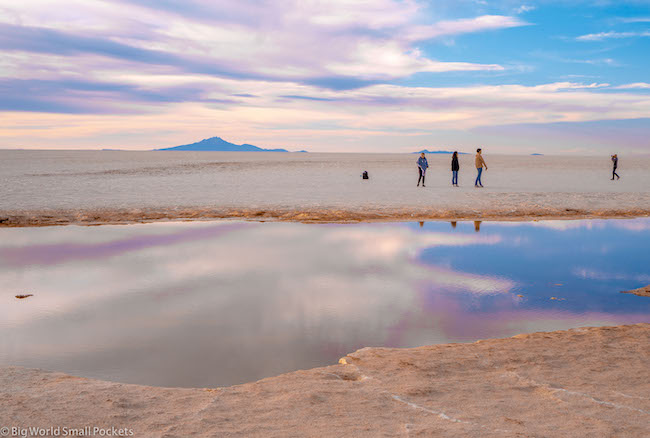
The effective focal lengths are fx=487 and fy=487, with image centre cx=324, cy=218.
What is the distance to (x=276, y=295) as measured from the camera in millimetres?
8891

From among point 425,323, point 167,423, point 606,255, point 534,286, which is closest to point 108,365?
point 167,423

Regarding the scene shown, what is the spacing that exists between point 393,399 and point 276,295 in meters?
4.35

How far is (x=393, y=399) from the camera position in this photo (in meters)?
4.86

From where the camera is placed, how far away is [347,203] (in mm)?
22750

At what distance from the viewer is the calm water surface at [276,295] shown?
21.2 ft

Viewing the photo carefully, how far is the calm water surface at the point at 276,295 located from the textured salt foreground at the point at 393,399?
698mm

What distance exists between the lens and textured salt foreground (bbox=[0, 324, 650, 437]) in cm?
424

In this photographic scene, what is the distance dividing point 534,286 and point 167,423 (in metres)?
7.56

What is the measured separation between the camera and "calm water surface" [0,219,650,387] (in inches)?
255

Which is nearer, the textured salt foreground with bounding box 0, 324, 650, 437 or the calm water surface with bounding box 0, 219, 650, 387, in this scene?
the textured salt foreground with bounding box 0, 324, 650, 437

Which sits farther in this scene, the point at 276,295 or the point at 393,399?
the point at 276,295

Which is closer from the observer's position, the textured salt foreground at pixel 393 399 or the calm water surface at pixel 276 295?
the textured salt foreground at pixel 393 399

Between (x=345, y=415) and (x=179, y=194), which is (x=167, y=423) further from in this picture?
(x=179, y=194)

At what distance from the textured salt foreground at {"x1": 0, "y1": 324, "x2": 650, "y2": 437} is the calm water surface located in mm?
698
